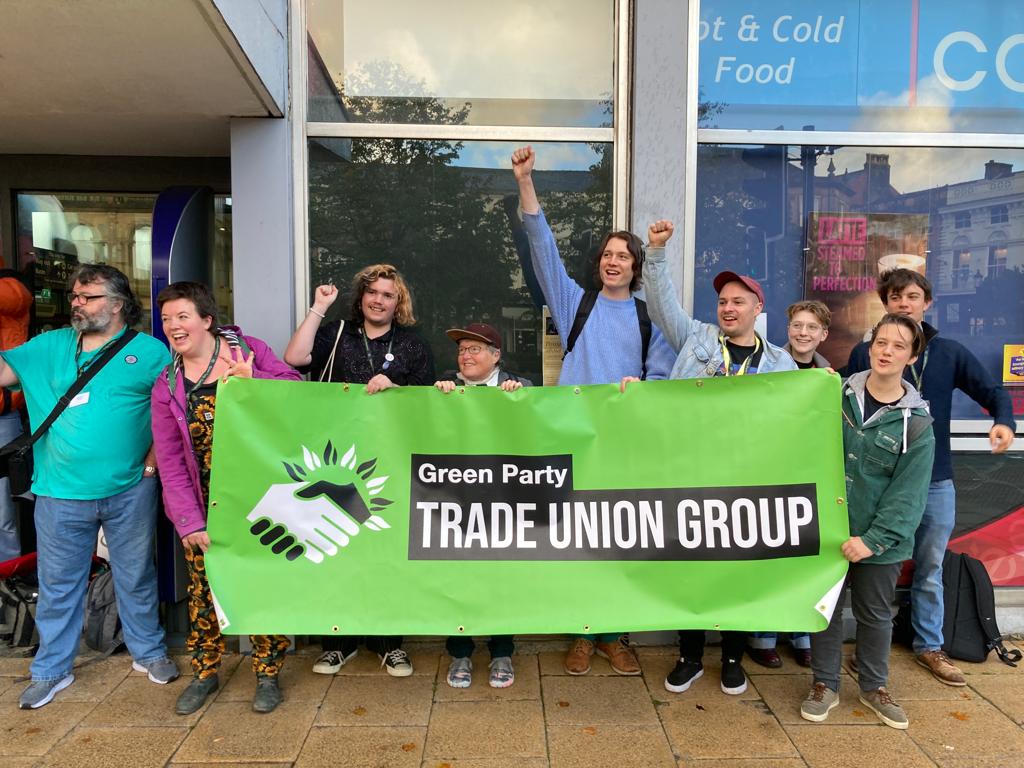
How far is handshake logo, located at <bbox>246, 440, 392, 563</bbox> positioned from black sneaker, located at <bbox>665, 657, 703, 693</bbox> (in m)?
1.60

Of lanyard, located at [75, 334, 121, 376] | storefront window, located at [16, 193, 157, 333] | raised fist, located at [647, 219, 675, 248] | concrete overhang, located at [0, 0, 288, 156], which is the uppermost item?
concrete overhang, located at [0, 0, 288, 156]

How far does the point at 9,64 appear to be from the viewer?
327 cm

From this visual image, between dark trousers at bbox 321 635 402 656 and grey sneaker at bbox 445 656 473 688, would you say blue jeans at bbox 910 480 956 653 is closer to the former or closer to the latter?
grey sneaker at bbox 445 656 473 688

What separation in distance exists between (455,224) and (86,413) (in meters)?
2.17

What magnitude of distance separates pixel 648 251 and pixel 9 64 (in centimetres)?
308

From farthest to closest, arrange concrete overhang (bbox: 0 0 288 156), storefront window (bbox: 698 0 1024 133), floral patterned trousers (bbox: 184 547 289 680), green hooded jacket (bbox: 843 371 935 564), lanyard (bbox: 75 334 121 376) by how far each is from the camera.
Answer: storefront window (bbox: 698 0 1024 133), lanyard (bbox: 75 334 121 376), floral patterned trousers (bbox: 184 547 289 680), green hooded jacket (bbox: 843 371 935 564), concrete overhang (bbox: 0 0 288 156)

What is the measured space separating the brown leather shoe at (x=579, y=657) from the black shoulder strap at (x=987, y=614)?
209 cm

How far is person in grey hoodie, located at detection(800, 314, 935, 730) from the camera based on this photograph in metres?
2.96

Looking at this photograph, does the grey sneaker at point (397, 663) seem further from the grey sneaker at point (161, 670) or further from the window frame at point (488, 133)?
the window frame at point (488, 133)

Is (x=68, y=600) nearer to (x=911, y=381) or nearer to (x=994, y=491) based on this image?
(x=911, y=381)

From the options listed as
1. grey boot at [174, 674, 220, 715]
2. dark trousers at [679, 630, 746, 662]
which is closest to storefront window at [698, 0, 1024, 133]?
dark trousers at [679, 630, 746, 662]

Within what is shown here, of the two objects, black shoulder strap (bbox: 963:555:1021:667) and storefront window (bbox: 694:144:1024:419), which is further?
storefront window (bbox: 694:144:1024:419)

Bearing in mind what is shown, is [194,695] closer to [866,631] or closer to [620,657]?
[620,657]

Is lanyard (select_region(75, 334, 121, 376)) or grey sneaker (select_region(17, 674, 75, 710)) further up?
lanyard (select_region(75, 334, 121, 376))
